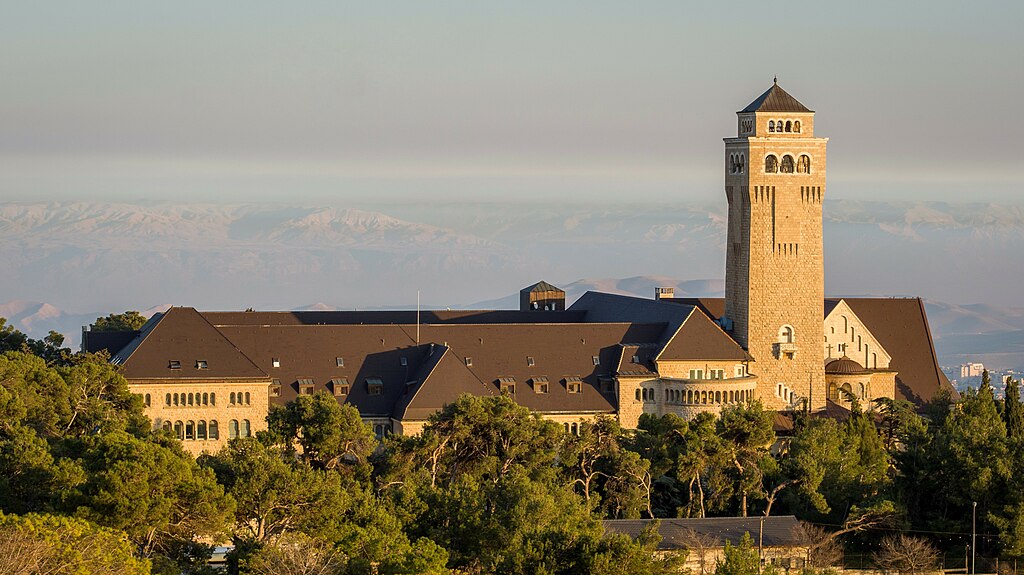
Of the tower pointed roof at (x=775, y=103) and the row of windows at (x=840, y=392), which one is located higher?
the tower pointed roof at (x=775, y=103)

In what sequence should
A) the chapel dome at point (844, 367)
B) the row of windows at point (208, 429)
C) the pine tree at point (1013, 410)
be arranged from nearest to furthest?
1. the pine tree at point (1013, 410)
2. the row of windows at point (208, 429)
3. the chapel dome at point (844, 367)

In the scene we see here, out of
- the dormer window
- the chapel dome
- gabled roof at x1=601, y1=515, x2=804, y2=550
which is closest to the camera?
gabled roof at x1=601, y1=515, x2=804, y2=550

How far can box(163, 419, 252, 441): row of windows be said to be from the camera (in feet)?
356

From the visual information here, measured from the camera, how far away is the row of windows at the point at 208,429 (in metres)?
108

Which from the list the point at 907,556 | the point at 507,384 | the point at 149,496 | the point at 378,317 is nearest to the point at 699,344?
the point at 507,384

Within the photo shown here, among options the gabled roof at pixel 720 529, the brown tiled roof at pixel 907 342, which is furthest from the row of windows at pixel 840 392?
the gabled roof at pixel 720 529

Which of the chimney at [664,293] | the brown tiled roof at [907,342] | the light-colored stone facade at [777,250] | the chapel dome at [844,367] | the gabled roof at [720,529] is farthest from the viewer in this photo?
the chimney at [664,293]

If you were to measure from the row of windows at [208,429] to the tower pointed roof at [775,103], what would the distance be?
3448cm

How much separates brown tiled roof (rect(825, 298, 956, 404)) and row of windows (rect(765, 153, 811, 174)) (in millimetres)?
13900

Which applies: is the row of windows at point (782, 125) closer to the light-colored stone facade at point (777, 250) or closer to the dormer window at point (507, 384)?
the light-colored stone facade at point (777, 250)

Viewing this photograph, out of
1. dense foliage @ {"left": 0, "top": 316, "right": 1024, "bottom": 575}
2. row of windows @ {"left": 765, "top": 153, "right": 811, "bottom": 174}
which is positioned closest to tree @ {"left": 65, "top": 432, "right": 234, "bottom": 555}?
dense foliage @ {"left": 0, "top": 316, "right": 1024, "bottom": 575}

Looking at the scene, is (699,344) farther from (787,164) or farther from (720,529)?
(720,529)

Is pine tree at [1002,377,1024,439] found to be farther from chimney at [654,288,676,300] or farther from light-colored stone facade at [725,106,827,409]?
chimney at [654,288,676,300]

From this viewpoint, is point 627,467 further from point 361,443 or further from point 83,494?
point 83,494
